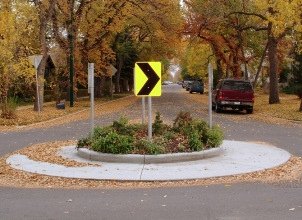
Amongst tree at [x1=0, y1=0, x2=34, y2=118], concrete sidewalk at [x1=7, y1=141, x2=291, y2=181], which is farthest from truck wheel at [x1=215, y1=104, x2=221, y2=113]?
concrete sidewalk at [x1=7, y1=141, x2=291, y2=181]

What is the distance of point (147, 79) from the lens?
39.0 ft

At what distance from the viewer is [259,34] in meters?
46.4

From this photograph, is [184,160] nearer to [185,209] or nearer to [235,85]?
[185,209]

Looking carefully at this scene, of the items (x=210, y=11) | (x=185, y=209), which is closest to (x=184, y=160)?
(x=185, y=209)

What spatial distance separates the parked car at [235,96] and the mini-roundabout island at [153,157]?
16607mm

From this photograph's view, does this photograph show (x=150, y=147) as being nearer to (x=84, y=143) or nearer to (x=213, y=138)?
(x=213, y=138)

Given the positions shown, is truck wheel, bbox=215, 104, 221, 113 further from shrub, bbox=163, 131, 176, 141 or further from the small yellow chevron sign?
the small yellow chevron sign

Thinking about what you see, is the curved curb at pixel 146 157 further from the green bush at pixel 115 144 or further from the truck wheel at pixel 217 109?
the truck wheel at pixel 217 109

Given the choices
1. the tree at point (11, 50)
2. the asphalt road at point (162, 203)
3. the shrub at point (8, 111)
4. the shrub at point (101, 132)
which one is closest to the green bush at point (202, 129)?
the shrub at point (101, 132)

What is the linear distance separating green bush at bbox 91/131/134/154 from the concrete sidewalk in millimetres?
403

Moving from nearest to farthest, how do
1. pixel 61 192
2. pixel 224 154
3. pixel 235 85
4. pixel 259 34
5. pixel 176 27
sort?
pixel 61 192 → pixel 224 154 → pixel 235 85 → pixel 176 27 → pixel 259 34

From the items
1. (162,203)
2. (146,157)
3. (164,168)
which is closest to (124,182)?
(164,168)

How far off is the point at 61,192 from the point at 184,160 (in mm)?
3422

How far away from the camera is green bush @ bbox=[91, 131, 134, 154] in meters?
11.5
